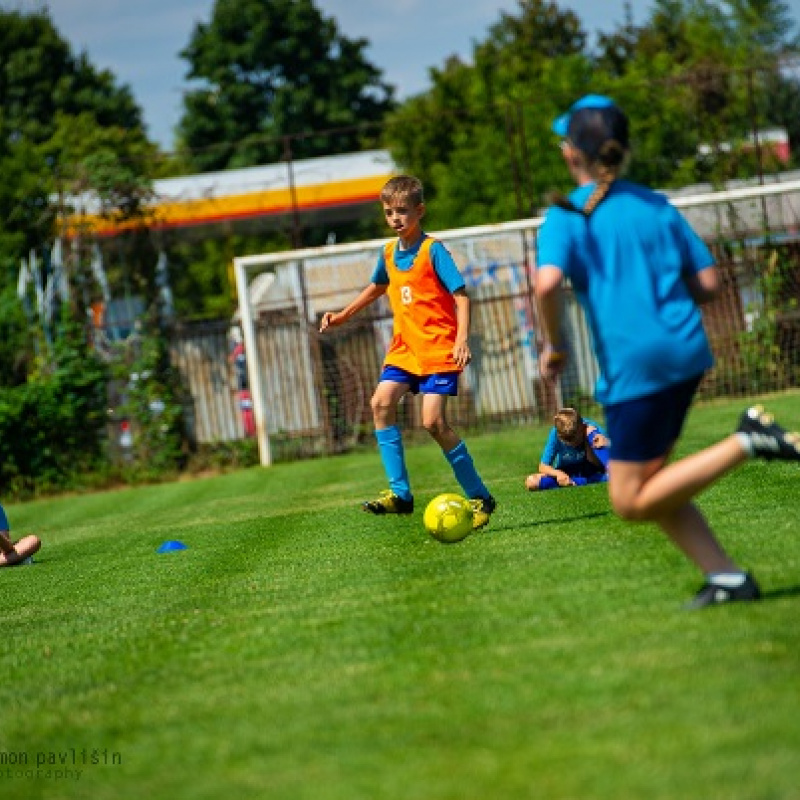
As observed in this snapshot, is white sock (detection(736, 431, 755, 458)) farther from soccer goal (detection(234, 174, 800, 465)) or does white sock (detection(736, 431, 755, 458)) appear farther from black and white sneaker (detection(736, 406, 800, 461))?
soccer goal (detection(234, 174, 800, 465))

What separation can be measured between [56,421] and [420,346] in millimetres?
14720

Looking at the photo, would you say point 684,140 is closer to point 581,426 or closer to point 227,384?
point 227,384

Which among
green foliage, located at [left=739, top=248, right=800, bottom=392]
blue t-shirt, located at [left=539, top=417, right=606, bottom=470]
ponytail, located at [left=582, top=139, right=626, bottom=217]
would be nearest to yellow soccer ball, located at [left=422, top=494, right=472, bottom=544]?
ponytail, located at [left=582, top=139, right=626, bottom=217]

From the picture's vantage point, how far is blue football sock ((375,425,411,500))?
987cm

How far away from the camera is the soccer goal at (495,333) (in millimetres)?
23141

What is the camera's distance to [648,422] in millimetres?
5672

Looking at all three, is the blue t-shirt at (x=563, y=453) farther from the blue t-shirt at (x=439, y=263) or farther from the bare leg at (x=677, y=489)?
the bare leg at (x=677, y=489)

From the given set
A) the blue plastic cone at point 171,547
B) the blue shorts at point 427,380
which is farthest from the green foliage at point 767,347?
the blue shorts at point 427,380

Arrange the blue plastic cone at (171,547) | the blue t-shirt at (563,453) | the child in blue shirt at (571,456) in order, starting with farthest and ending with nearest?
the blue t-shirt at (563,453) < the child in blue shirt at (571,456) < the blue plastic cone at (171,547)

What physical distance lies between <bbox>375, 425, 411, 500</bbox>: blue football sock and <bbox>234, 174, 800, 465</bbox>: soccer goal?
1275 cm

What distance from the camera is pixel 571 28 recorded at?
178ft

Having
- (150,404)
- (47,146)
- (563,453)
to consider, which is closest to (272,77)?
(47,146)

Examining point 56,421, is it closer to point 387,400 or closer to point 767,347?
point 767,347

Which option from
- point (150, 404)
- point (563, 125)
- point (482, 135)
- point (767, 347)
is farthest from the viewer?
point (482, 135)
